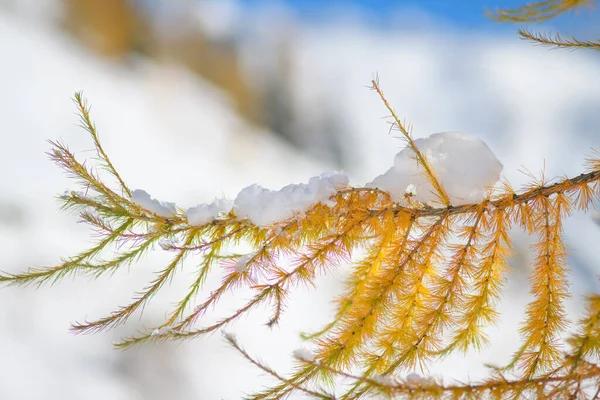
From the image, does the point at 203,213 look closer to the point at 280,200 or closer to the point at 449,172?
the point at 280,200

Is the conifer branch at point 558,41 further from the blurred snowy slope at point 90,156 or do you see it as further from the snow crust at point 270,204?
the blurred snowy slope at point 90,156

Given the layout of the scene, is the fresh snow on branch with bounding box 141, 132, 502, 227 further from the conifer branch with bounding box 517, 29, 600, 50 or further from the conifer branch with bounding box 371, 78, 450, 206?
the conifer branch with bounding box 517, 29, 600, 50

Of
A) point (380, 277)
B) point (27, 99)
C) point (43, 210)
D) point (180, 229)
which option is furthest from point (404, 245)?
point (27, 99)

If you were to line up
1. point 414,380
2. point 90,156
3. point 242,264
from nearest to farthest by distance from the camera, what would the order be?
point 414,380 < point 242,264 < point 90,156

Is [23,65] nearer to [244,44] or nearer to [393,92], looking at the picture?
[244,44]

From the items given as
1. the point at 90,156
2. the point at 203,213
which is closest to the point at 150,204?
the point at 203,213

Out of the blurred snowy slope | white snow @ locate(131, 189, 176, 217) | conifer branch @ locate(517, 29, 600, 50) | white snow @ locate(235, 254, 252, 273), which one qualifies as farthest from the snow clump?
the blurred snowy slope
